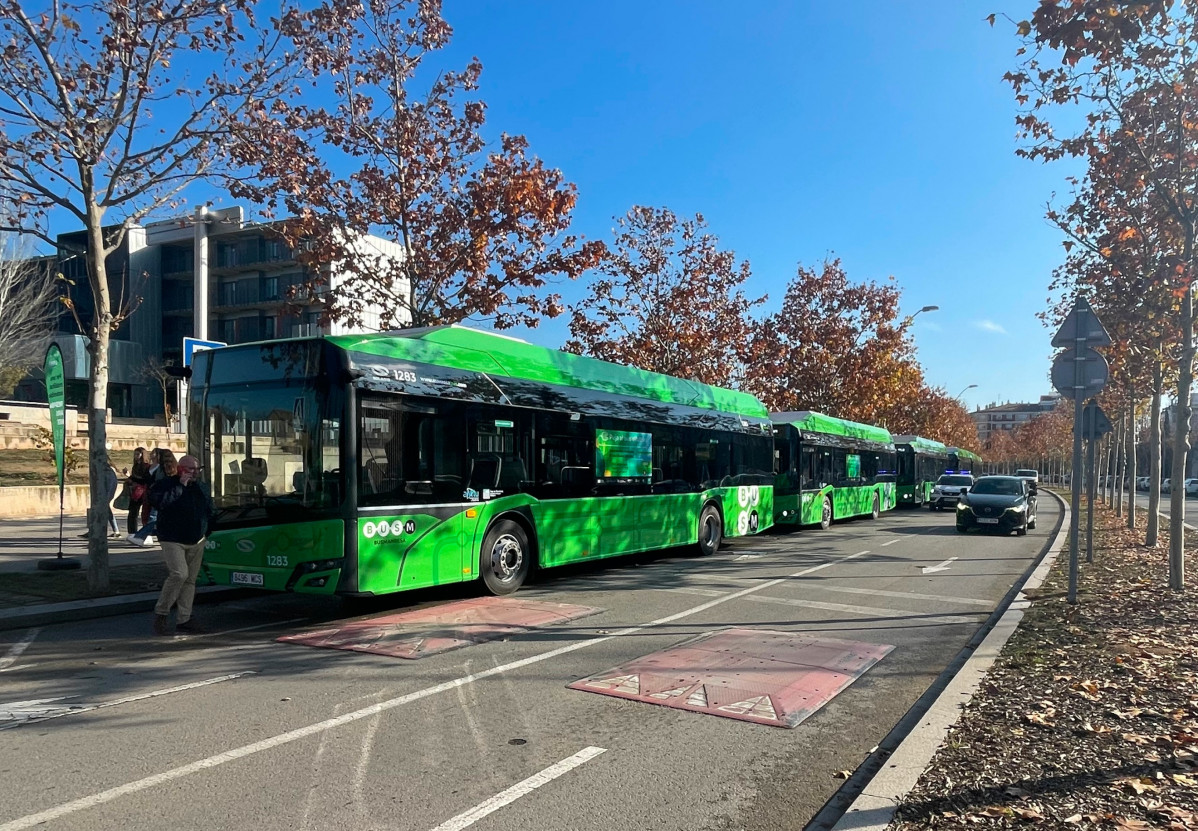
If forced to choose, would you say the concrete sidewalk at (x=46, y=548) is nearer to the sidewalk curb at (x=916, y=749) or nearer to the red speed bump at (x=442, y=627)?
the red speed bump at (x=442, y=627)

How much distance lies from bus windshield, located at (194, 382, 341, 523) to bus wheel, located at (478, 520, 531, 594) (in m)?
2.48

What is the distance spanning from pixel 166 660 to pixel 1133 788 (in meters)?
7.42

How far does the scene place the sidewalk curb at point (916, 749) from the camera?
409 centimetres

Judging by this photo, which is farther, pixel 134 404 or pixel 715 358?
pixel 134 404

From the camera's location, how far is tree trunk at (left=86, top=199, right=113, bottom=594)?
1031cm

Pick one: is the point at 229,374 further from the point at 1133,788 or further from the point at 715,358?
the point at 715,358

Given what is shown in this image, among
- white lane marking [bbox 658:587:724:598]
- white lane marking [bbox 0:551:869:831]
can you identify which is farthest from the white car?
white lane marking [bbox 0:551:869:831]

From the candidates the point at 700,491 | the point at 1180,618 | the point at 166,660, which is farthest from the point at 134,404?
the point at 1180,618

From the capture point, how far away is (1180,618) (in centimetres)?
911

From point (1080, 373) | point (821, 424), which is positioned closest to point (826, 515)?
point (821, 424)

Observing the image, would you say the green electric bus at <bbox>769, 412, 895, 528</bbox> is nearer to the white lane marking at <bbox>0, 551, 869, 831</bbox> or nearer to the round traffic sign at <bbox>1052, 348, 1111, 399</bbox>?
the round traffic sign at <bbox>1052, 348, 1111, 399</bbox>

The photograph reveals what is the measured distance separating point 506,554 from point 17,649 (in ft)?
17.4

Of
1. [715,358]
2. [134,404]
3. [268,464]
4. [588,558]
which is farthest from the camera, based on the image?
[134,404]

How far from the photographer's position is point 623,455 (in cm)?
1367
